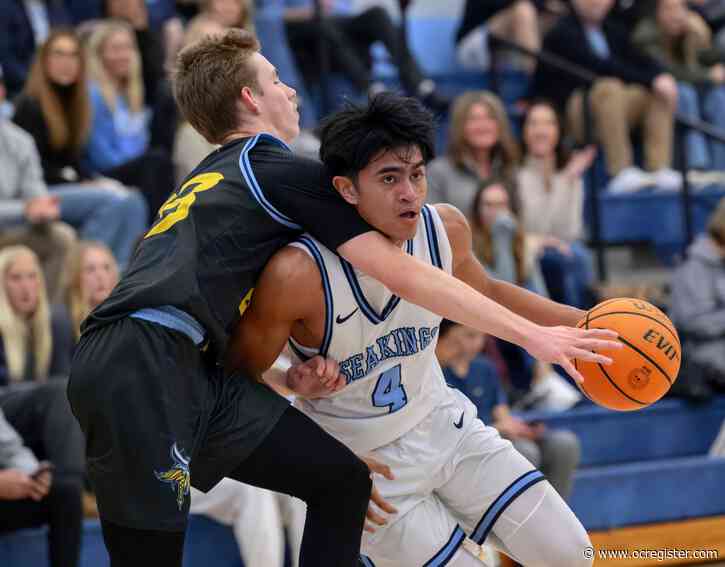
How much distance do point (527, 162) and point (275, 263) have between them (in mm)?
4759

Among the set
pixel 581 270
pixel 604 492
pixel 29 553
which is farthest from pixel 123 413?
pixel 581 270

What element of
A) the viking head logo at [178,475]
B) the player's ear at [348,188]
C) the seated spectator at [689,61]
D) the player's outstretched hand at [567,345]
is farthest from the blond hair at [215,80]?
the seated spectator at [689,61]

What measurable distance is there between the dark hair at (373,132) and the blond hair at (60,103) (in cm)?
399

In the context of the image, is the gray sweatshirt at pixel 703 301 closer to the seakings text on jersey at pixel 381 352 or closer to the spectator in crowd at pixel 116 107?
the spectator in crowd at pixel 116 107

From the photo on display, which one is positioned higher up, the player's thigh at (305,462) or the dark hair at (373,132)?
the dark hair at (373,132)

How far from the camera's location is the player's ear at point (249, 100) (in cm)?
360

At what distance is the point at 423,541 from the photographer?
11.8 feet

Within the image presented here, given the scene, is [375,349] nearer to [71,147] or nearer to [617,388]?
[617,388]

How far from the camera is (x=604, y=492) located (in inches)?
252

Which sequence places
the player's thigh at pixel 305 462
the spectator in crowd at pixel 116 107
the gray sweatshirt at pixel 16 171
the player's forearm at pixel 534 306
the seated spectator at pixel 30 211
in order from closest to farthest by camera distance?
1. the player's thigh at pixel 305 462
2. the player's forearm at pixel 534 306
3. the seated spectator at pixel 30 211
4. the gray sweatshirt at pixel 16 171
5. the spectator in crowd at pixel 116 107

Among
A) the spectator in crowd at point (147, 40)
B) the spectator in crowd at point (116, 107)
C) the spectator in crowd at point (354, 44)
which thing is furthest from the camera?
the spectator in crowd at point (354, 44)

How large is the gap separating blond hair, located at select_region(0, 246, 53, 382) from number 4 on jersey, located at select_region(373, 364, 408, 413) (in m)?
2.65

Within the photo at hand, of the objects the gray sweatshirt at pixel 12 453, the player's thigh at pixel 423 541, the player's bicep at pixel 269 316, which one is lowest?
the gray sweatshirt at pixel 12 453

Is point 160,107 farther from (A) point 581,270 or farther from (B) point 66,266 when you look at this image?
(A) point 581,270
